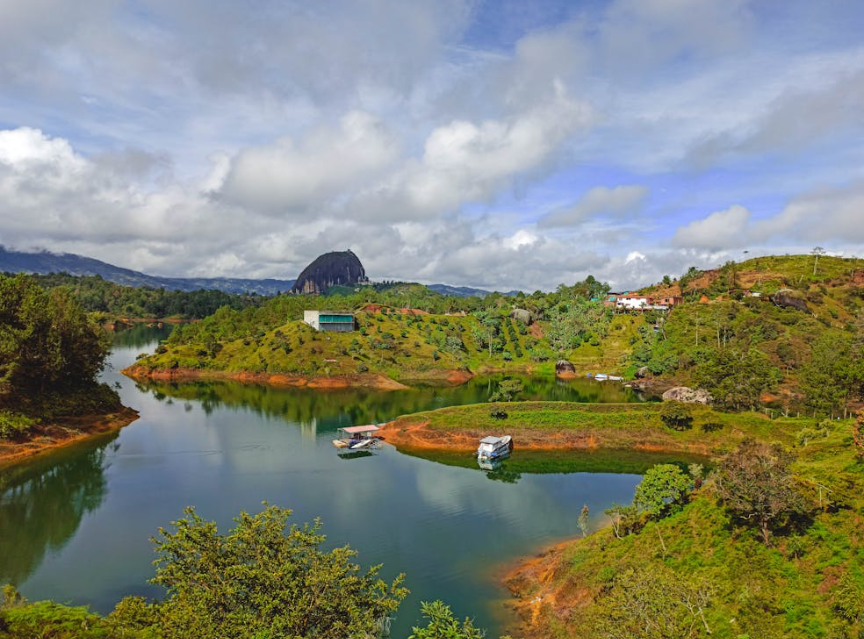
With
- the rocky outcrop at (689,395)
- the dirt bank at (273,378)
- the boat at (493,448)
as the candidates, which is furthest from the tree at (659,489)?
the dirt bank at (273,378)

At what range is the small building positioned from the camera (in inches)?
6978

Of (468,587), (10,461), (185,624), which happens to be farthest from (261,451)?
(185,624)

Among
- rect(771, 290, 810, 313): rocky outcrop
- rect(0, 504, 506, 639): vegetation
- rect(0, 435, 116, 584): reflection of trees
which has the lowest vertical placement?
rect(0, 435, 116, 584): reflection of trees

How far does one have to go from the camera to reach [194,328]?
638 ft

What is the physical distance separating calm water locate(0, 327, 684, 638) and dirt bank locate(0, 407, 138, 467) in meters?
3.32

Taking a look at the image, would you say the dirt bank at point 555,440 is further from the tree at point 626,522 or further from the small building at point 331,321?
the small building at point 331,321

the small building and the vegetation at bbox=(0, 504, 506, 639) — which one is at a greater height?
the small building

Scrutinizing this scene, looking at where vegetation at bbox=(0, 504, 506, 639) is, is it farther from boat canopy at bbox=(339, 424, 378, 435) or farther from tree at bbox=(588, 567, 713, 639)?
boat canopy at bbox=(339, 424, 378, 435)

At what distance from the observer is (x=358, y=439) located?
290 feet

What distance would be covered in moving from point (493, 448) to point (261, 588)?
57390mm

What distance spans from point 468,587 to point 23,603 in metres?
33.3

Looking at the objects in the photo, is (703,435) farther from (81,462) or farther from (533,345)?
(533,345)

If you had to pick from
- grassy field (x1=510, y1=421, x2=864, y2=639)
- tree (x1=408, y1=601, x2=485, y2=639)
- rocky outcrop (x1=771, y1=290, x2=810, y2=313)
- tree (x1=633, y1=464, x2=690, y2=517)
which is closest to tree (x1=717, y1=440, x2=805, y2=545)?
grassy field (x1=510, y1=421, x2=864, y2=639)

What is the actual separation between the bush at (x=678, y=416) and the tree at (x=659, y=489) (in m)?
42.3
